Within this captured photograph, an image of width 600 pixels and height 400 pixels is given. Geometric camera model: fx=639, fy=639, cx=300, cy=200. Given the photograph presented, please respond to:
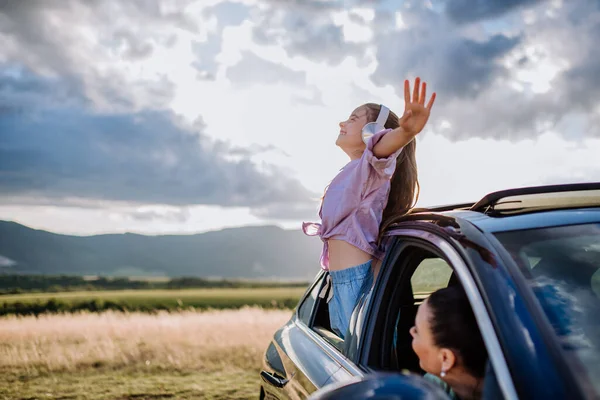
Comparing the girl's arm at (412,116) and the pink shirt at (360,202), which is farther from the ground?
the girl's arm at (412,116)

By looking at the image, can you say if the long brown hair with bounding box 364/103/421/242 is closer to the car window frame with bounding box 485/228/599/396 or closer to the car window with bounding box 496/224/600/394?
the car window with bounding box 496/224/600/394

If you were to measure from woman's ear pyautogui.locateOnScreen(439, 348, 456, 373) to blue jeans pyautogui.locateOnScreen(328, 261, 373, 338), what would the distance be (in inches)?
40.5

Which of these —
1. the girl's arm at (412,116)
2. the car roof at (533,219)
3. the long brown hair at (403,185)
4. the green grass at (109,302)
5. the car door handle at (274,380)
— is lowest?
the green grass at (109,302)

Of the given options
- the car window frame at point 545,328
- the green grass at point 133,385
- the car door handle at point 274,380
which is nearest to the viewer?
the car window frame at point 545,328

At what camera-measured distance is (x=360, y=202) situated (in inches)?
129

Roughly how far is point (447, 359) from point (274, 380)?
5.81 ft

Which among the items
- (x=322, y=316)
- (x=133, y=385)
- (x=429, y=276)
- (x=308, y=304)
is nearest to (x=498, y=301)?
(x=429, y=276)

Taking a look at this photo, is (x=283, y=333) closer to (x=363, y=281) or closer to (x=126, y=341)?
(x=363, y=281)

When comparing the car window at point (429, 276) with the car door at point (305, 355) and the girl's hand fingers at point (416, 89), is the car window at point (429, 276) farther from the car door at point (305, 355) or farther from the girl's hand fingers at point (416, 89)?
the girl's hand fingers at point (416, 89)

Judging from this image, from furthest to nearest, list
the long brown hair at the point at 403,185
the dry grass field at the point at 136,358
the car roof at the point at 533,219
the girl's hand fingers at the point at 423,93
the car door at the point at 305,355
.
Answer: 1. the dry grass field at the point at 136,358
2. the long brown hair at the point at 403,185
3. the car door at the point at 305,355
4. the girl's hand fingers at the point at 423,93
5. the car roof at the point at 533,219

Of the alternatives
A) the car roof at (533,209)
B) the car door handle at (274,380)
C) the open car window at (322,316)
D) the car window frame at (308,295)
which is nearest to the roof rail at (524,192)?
the car roof at (533,209)

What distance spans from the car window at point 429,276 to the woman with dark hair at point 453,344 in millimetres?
787

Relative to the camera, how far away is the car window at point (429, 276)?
2.83 metres

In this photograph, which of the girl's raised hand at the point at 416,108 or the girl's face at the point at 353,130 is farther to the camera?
the girl's face at the point at 353,130
